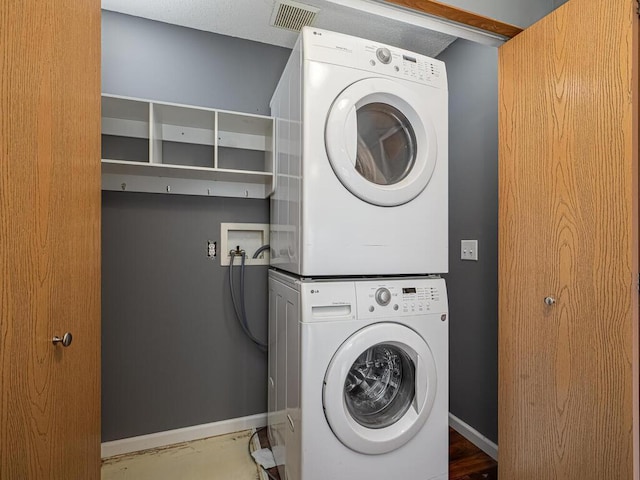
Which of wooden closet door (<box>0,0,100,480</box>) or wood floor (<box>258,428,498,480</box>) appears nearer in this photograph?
wooden closet door (<box>0,0,100,480</box>)

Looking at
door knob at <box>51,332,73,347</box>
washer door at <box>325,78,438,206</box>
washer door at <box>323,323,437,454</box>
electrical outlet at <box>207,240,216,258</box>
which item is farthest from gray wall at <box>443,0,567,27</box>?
door knob at <box>51,332,73,347</box>

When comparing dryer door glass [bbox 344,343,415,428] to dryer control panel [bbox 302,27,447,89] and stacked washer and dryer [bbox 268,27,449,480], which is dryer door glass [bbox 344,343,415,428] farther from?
dryer control panel [bbox 302,27,447,89]

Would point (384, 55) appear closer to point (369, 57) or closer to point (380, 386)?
point (369, 57)

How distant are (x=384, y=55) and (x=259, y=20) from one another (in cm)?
92

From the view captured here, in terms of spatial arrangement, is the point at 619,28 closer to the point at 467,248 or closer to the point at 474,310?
the point at 467,248

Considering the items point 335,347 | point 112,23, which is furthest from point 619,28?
point 112,23

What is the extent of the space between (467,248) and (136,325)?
195 centimetres

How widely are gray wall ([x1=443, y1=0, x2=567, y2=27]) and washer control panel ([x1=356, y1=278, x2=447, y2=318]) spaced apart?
116 cm

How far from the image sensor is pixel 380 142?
145 centimetres

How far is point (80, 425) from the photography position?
101 cm

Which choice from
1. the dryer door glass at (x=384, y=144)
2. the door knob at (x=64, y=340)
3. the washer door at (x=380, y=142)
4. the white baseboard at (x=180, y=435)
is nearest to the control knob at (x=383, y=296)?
the washer door at (x=380, y=142)

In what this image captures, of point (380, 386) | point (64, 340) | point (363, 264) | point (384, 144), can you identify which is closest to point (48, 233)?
point (64, 340)

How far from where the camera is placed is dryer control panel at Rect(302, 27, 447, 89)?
1301 millimetres

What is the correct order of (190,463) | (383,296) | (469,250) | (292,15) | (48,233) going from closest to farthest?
(48,233)
(383,296)
(190,463)
(292,15)
(469,250)
